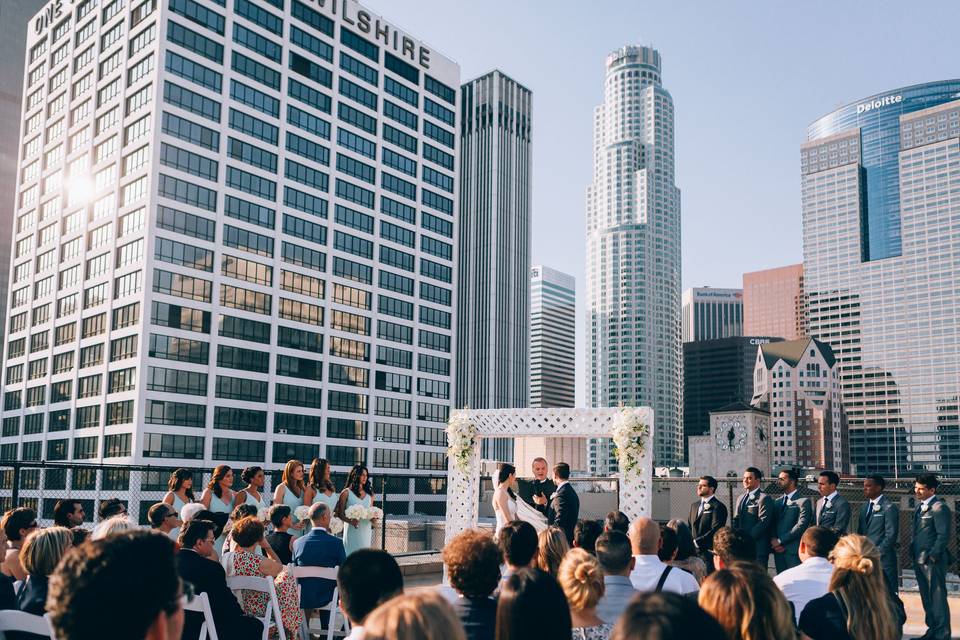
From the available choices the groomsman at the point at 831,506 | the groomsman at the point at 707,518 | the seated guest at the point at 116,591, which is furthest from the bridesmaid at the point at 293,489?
the seated guest at the point at 116,591

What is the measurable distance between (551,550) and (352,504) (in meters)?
5.50

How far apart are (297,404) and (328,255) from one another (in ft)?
52.4

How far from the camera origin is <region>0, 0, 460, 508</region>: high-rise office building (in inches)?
2844

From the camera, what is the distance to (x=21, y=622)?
17.4 ft

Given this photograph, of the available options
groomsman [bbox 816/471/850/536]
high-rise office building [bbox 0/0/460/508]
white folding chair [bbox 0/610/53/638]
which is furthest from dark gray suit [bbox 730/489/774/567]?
high-rise office building [bbox 0/0/460/508]

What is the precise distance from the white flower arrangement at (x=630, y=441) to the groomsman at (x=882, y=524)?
5.46 metres

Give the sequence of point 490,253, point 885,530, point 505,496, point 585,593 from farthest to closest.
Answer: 1. point 490,253
2. point 505,496
3. point 885,530
4. point 585,593

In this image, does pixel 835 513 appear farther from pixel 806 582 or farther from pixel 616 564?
pixel 616 564

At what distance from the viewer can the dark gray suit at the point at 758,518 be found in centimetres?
1215

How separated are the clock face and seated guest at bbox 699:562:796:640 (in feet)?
353

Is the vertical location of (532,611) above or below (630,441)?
Result: below

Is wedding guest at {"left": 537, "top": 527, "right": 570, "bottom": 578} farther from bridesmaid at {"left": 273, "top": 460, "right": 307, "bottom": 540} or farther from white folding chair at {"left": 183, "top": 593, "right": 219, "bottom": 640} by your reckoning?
bridesmaid at {"left": 273, "top": 460, "right": 307, "bottom": 540}

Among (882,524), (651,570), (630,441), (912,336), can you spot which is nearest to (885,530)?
(882,524)

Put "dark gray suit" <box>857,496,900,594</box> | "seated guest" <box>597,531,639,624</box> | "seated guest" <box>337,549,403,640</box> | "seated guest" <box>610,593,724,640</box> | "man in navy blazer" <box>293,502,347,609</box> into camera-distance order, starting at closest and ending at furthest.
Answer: "seated guest" <box>610,593,724,640</box>, "seated guest" <box>337,549,403,640</box>, "seated guest" <box>597,531,639,624</box>, "man in navy blazer" <box>293,502,347,609</box>, "dark gray suit" <box>857,496,900,594</box>
